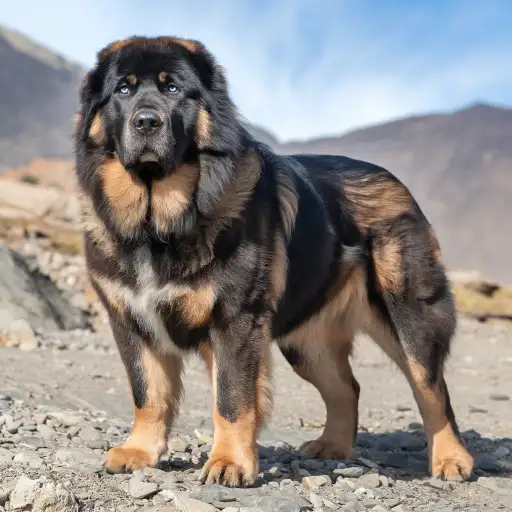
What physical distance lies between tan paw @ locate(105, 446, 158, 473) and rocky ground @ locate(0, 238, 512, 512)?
6 centimetres

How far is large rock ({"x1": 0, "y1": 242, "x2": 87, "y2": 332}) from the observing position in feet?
31.6

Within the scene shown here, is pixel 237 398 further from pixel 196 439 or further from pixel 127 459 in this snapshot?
pixel 196 439

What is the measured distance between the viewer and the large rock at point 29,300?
9.64 m

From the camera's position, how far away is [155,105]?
13.3 ft

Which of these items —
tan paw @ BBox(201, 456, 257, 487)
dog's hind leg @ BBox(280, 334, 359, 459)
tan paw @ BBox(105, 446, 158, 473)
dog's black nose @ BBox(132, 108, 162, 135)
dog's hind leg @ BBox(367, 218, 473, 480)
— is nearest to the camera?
tan paw @ BBox(201, 456, 257, 487)

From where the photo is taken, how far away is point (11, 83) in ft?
232

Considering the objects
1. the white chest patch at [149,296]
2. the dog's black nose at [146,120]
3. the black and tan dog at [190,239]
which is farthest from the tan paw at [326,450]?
A: the dog's black nose at [146,120]

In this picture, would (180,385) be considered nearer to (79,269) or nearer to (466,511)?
(466,511)

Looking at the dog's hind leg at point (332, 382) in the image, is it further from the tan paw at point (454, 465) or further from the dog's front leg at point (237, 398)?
the dog's front leg at point (237, 398)

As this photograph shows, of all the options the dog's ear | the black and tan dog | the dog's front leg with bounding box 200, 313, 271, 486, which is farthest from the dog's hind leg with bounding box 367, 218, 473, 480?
the dog's ear

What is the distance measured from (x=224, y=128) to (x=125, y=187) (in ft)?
1.98

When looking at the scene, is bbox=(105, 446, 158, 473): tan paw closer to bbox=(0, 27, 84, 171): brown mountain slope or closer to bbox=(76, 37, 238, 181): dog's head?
bbox=(76, 37, 238, 181): dog's head

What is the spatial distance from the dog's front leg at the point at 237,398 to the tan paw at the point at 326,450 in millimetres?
1305

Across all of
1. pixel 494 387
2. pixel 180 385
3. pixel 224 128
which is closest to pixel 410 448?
pixel 180 385
